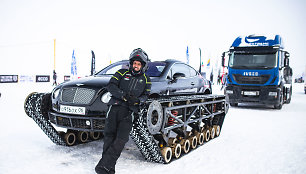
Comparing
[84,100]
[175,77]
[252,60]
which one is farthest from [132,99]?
[252,60]

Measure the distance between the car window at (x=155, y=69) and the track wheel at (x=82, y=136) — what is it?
6.02ft

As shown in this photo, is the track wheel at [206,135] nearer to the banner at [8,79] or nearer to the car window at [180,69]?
the car window at [180,69]

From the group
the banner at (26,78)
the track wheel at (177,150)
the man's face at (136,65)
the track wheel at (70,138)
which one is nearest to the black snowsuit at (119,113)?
the man's face at (136,65)

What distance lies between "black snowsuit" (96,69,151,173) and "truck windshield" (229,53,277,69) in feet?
30.0

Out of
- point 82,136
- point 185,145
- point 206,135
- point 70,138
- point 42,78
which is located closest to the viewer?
point 185,145

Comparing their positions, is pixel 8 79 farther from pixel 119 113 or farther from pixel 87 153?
pixel 119 113

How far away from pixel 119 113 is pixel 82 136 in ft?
7.58

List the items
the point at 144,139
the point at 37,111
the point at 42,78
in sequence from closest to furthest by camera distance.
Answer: the point at 144,139 < the point at 37,111 < the point at 42,78

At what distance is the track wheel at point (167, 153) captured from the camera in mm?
4221

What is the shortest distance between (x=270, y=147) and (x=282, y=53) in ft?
25.4

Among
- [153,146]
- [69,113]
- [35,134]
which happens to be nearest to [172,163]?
[153,146]

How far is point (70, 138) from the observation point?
5.25m

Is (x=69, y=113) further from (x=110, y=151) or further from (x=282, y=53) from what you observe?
(x=282, y=53)

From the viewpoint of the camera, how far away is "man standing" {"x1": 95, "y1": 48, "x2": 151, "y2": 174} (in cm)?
346
